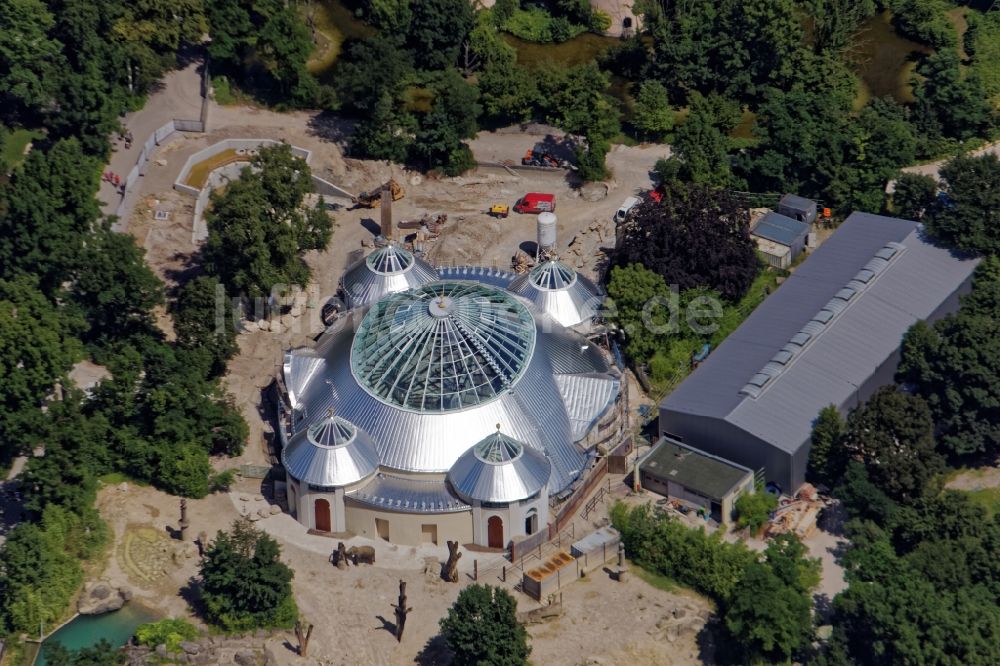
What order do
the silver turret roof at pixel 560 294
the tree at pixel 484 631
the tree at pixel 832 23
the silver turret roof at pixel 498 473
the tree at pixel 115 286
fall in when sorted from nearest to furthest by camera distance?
the tree at pixel 484 631, the silver turret roof at pixel 498 473, the tree at pixel 115 286, the silver turret roof at pixel 560 294, the tree at pixel 832 23

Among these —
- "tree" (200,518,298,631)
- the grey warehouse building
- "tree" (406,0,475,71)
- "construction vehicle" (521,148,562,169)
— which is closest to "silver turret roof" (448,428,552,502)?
"tree" (200,518,298,631)

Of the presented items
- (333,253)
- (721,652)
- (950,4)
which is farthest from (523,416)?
(950,4)

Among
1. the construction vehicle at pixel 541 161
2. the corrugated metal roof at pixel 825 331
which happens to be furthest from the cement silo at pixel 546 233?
the corrugated metal roof at pixel 825 331

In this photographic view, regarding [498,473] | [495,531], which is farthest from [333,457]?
[495,531]

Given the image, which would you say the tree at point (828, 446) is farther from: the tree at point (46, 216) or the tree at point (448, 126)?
the tree at point (46, 216)

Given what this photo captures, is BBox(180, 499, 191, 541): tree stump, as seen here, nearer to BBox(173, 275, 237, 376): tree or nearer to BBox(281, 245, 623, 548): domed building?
BBox(281, 245, 623, 548): domed building

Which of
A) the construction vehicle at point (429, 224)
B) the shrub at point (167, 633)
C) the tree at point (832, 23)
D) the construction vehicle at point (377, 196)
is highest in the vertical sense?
the tree at point (832, 23)

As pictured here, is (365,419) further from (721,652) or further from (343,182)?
(343,182)
